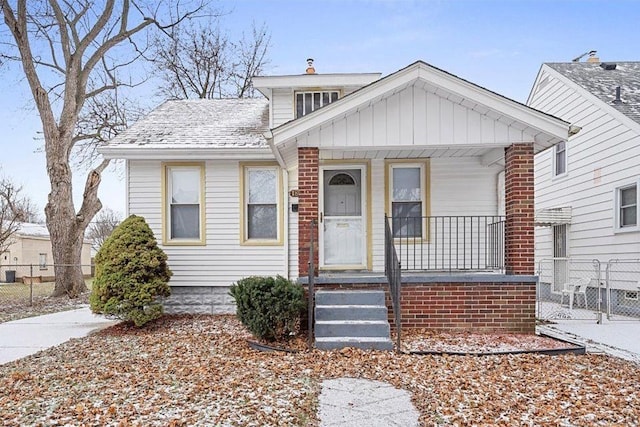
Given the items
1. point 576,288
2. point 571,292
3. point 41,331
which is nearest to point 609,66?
point 576,288

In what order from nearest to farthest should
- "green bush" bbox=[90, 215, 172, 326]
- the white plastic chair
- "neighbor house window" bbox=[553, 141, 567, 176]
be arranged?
"green bush" bbox=[90, 215, 172, 326] < the white plastic chair < "neighbor house window" bbox=[553, 141, 567, 176]

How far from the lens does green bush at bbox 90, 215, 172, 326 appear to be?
776cm

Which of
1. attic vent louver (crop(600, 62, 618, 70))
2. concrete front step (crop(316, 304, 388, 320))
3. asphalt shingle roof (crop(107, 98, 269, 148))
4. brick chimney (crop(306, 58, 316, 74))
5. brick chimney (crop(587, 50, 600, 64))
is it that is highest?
brick chimney (crop(587, 50, 600, 64))

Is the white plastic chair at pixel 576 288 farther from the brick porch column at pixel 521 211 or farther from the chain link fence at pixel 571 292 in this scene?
the brick porch column at pixel 521 211

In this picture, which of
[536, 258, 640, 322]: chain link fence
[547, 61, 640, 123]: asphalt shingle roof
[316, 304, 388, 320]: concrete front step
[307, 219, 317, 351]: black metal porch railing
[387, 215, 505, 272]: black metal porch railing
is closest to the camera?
[307, 219, 317, 351]: black metal porch railing

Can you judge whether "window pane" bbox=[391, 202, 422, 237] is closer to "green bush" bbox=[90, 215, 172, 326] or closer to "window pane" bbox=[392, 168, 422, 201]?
"window pane" bbox=[392, 168, 422, 201]

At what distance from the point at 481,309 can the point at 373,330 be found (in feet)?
6.35

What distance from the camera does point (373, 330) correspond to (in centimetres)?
626

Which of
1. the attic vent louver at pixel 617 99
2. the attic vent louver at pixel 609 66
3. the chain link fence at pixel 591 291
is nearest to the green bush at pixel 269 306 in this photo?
the chain link fence at pixel 591 291

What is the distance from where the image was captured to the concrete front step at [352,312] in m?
6.52

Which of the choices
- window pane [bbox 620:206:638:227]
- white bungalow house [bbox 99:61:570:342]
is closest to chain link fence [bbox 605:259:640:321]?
window pane [bbox 620:206:638:227]

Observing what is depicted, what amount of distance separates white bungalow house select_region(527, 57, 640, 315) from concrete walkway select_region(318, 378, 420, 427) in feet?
20.3

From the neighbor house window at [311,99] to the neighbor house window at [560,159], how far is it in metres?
6.52

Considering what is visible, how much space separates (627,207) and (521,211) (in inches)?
161
